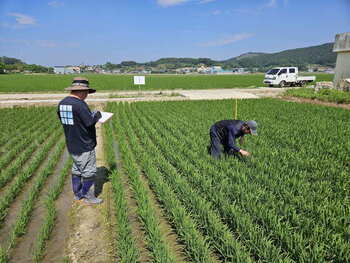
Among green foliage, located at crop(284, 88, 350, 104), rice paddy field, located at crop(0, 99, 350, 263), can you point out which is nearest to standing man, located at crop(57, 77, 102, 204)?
rice paddy field, located at crop(0, 99, 350, 263)

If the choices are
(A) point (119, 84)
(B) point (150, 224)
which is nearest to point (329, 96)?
(B) point (150, 224)

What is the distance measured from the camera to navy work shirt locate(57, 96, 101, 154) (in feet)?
10.1

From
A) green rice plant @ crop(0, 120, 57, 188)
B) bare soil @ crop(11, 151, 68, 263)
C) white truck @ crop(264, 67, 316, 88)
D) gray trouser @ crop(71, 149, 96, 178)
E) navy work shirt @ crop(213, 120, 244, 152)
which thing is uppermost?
white truck @ crop(264, 67, 316, 88)

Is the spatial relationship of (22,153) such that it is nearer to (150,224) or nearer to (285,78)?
(150,224)

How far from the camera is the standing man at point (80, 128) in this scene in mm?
3076

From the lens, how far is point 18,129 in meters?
8.12

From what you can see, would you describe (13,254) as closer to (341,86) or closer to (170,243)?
(170,243)

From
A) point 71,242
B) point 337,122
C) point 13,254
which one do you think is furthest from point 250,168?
point 337,122

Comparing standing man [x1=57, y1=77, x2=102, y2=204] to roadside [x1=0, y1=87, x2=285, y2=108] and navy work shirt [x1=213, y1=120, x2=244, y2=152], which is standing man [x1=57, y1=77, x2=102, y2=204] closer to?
navy work shirt [x1=213, y1=120, x2=244, y2=152]

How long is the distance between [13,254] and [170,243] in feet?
5.62

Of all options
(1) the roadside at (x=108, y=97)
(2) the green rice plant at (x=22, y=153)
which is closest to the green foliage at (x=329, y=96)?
(1) the roadside at (x=108, y=97)

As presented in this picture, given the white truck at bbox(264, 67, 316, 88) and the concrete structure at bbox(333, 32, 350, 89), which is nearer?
the concrete structure at bbox(333, 32, 350, 89)

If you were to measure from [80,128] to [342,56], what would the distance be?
2087 cm

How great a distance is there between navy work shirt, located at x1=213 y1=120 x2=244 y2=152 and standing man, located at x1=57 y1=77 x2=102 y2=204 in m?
2.20
